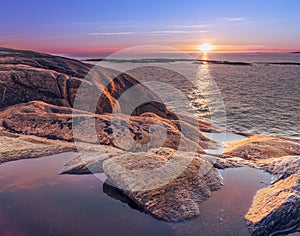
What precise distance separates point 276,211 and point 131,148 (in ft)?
20.4

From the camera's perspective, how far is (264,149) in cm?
1452

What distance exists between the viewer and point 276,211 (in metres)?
6.99

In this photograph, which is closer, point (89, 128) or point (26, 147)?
point (26, 147)

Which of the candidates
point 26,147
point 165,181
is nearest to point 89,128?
point 26,147

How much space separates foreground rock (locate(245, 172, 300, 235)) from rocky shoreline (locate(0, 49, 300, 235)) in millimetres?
23

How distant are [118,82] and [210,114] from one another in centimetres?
1702

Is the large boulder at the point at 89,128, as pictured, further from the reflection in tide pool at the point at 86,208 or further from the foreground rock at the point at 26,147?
the reflection in tide pool at the point at 86,208

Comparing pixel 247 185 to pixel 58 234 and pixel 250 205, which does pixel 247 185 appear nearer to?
pixel 250 205

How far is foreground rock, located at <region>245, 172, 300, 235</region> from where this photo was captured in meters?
6.72

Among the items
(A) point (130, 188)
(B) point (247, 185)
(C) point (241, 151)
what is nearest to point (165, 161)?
(A) point (130, 188)

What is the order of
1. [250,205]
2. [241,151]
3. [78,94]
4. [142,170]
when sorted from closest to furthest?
[250,205], [142,170], [241,151], [78,94]

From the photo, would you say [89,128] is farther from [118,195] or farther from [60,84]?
[118,195]

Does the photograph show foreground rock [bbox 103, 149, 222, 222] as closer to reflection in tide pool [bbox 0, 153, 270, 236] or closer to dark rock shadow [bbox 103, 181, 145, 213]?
dark rock shadow [bbox 103, 181, 145, 213]

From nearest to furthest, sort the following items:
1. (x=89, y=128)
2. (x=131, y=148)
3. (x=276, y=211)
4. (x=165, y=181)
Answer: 1. (x=276, y=211)
2. (x=165, y=181)
3. (x=131, y=148)
4. (x=89, y=128)
